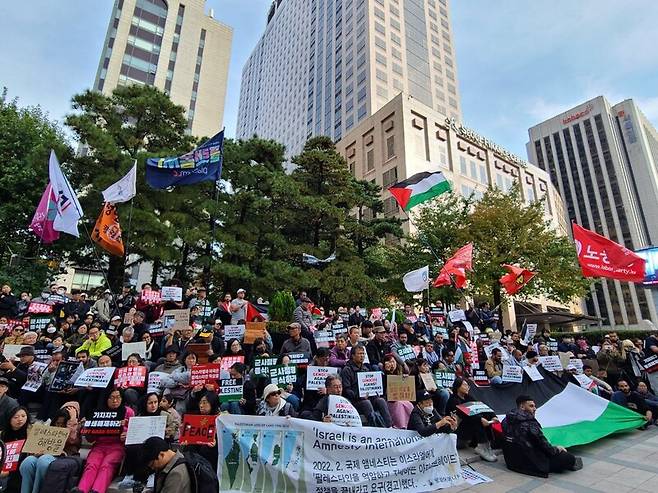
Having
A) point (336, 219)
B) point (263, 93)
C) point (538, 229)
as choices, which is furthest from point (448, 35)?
point (336, 219)

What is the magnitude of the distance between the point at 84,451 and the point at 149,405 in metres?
1.20

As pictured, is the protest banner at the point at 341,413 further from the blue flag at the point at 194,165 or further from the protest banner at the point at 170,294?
the blue flag at the point at 194,165

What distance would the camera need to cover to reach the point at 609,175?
92.6 meters

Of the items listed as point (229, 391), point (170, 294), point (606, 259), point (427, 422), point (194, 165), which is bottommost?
point (427, 422)

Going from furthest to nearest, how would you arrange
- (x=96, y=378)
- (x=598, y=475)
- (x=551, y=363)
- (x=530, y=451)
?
(x=551, y=363) < (x=96, y=378) < (x=530, y=451) < (x=598, y=475)

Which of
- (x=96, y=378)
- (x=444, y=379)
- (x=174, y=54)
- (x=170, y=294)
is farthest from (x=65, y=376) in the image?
(x=174, y=54)

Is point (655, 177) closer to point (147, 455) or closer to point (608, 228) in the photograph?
point (608, 228)

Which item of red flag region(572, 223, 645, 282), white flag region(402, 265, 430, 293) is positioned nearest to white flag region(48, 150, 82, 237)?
white flag region(402, 265, 430, 293)

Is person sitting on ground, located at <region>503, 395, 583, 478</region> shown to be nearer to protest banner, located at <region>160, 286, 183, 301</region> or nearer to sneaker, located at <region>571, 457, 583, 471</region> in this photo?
sneaker, located at <region>571, 457, 583, 471</region>

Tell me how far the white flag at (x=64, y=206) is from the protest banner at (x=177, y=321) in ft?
14.1

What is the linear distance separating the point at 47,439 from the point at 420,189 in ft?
45.7

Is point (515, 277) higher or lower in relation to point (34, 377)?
higher

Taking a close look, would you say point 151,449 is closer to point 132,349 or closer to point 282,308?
point 132,349

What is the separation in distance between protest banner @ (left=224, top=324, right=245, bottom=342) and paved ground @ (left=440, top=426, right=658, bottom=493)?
5.64m
